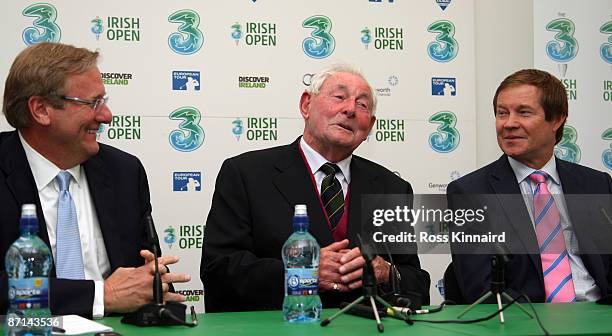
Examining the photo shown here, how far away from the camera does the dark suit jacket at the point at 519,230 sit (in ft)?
11.0

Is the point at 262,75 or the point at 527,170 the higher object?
the point at 262,75

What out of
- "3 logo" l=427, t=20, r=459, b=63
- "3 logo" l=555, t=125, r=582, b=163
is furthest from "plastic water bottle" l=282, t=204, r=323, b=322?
"3 logo" l=555, t=125, r=582, b=163

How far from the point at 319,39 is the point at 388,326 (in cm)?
289

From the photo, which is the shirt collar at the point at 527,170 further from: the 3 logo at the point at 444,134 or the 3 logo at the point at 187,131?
the 3 logo at the point at 187,131

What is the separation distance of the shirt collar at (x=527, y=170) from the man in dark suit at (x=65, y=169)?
1.78 metres

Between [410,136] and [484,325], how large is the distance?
2770mm

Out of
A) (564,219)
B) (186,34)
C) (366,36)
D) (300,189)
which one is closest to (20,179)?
(300,189)

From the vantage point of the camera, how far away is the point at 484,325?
228cm

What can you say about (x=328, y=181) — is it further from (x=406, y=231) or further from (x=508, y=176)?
(x=508, y=176)

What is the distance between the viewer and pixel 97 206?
2.98 meters

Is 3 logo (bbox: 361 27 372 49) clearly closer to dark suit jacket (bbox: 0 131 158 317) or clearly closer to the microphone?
dark suit jacket (bbox: 0 131 158 317)

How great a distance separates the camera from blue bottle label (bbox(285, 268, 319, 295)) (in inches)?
92.2

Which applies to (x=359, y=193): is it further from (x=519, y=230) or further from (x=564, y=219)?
(x=564, y=219)

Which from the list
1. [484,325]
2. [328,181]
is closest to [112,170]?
[328,181]
